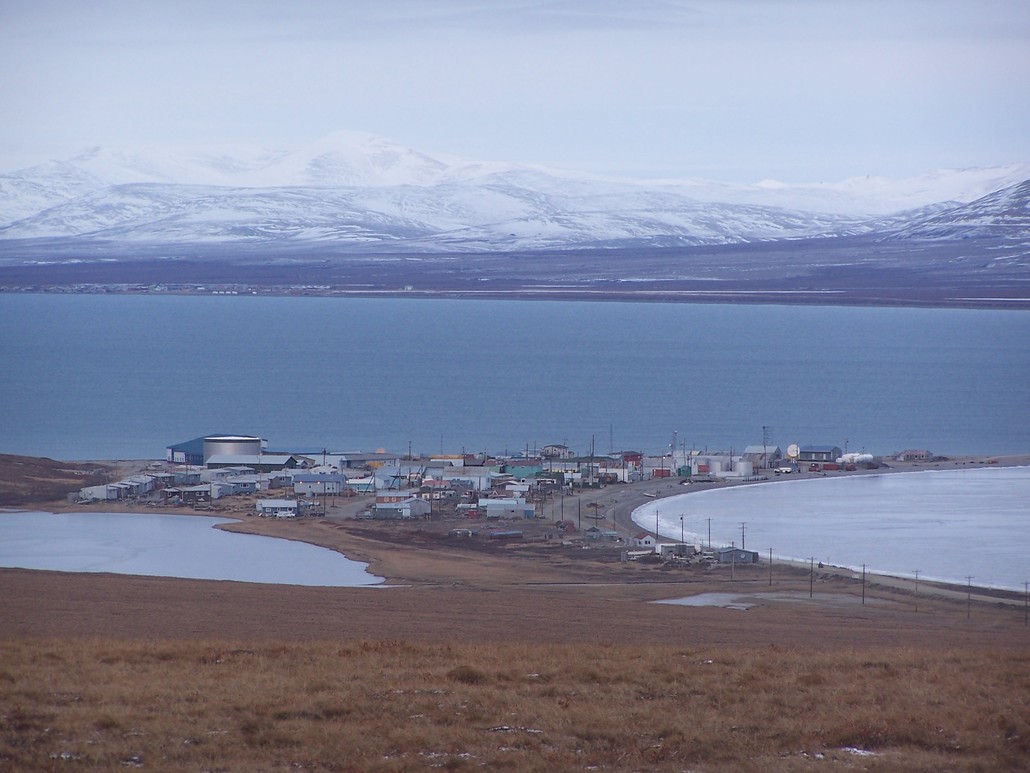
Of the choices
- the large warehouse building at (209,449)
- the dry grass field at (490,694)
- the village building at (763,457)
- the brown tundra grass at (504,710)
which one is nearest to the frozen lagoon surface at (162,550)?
the dry grass field at (490,694)

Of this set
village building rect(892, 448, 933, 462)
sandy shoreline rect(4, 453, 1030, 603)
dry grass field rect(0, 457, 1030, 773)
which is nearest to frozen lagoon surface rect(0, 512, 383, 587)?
sandy shoreline rect(4, 453, 1030, 603)

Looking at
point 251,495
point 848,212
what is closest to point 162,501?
point 251,495

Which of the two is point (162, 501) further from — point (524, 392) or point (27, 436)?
point (524, 392)

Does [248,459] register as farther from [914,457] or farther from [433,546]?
[914,457]

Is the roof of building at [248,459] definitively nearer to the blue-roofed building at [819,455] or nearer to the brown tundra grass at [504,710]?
the blue-roofed building at [819,455]

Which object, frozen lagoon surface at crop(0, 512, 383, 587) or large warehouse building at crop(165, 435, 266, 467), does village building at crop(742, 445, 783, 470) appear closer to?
large warehouse building at crop(165, 435, 266, 467)

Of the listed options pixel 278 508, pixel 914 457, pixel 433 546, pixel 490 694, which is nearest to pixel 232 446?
pixel 278 508
